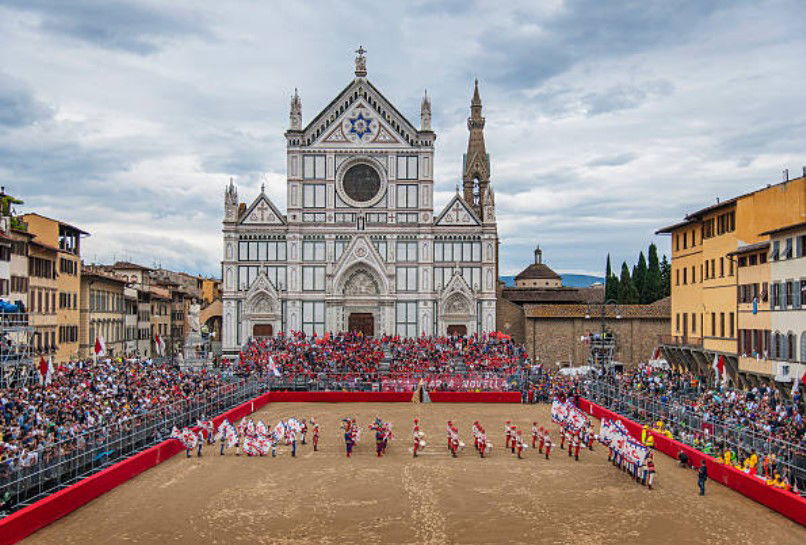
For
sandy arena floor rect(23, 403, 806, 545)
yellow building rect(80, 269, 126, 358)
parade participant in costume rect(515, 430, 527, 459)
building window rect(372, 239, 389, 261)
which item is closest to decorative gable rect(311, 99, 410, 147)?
building window rect(372, 239, 389, 261)

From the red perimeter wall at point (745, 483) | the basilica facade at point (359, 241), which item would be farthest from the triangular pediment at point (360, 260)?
the red perimeter wall at point (745, 483)

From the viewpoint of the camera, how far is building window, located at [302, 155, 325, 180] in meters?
76.2

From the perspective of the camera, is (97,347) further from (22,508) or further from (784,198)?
(784,198)

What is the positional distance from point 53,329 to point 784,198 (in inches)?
1801

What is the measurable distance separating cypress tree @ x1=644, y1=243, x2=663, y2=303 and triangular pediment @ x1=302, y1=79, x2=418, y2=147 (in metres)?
35.0

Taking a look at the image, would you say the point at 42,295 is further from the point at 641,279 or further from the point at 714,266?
the point at 641,279

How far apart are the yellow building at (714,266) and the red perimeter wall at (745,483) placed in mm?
12663

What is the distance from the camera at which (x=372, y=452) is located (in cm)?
3788

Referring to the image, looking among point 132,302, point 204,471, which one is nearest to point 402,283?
point 132,302

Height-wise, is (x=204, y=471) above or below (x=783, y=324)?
below

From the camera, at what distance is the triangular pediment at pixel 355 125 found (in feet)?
250

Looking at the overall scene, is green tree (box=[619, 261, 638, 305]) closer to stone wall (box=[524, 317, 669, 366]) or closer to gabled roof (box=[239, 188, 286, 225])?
stone wall (box=[524, 317, 669, 366])

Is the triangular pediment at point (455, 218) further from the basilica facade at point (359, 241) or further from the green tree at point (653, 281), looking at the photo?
the green tree at point (653, 281)

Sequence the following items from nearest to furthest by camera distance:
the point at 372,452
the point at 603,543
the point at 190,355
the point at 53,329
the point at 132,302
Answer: the point at 603,543
the point at 372,452
the point at 53,329
the point at 190,355
the point at 132,302
